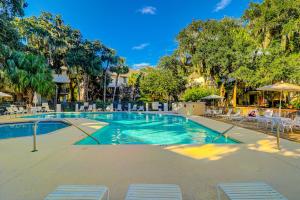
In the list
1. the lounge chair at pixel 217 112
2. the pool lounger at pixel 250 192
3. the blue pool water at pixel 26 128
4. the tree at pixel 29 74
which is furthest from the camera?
the tree at pixel 29 74

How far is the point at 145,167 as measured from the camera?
4.25m

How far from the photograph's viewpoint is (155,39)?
3553cm

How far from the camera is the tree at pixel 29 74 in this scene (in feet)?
59.8

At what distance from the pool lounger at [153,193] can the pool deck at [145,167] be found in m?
0.70

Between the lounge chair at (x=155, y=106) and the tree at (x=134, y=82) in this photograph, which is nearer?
the lounge chair at (x=155, y=106)

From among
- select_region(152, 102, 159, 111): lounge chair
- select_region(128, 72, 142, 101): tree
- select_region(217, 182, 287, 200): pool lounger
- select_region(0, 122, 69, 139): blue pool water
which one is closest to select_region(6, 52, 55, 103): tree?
select_region(0, 122, 69, 139): blue pool water

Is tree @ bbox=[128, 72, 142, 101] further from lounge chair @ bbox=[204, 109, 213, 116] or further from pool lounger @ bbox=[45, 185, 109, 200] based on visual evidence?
pool lounger @ bbox=[45, 185, 109, 200]

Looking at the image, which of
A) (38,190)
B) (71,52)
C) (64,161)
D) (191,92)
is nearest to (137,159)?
(64,161)

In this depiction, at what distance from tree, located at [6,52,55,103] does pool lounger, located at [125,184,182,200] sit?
1899 centimetres

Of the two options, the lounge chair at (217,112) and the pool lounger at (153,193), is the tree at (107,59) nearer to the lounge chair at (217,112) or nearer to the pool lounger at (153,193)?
the lounge chair at (217,112)

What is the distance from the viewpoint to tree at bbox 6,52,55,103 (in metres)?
18.2

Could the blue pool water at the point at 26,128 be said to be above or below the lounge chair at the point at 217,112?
below

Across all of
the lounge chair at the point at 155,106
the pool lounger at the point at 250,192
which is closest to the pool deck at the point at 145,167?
the pool lounger at the point at 250,192

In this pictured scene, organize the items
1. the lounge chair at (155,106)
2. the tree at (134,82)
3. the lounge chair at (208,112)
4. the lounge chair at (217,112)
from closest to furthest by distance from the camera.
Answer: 1. the lounge chair at (217,112)
2. the lounge chair at (208,112)
3. the lounge chair at (155,106)
4. the tree at (134,82)
